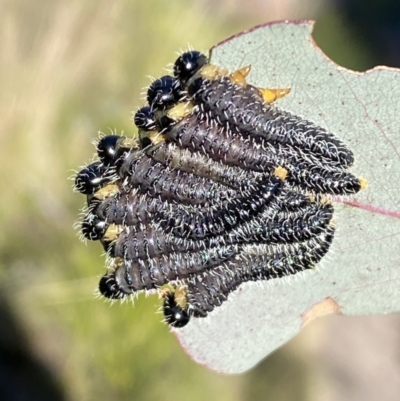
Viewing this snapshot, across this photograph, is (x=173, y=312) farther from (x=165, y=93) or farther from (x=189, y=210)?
(x=165, y=93)

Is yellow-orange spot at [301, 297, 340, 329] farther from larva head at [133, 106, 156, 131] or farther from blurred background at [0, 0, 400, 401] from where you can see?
blurred background at [0, 0, 400, 401]

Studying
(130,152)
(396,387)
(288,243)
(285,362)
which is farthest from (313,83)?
(396,387)

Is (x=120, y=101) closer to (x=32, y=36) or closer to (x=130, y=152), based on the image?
(x=32, y=36)

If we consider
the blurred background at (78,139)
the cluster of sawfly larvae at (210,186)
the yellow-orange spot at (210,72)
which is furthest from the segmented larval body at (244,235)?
the blurred background at (78,139)

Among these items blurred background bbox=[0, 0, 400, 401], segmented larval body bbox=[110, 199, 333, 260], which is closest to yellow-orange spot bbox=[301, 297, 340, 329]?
segmented larval body bbox=[110, 199, 333, 260]

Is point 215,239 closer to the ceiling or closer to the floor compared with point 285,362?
closer to the ceiling

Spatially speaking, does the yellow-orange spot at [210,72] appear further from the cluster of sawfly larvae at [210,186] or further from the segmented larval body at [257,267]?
the segmented larval body at [257,267]
